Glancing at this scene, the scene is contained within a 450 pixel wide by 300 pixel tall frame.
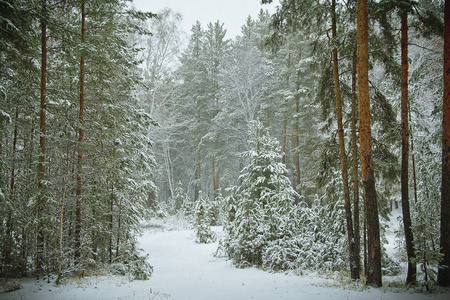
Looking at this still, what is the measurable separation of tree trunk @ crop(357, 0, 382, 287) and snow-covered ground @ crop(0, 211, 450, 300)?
610 mm

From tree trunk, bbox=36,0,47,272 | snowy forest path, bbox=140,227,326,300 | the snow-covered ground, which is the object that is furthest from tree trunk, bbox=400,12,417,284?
tree trunk, bbox=36,0,47,272

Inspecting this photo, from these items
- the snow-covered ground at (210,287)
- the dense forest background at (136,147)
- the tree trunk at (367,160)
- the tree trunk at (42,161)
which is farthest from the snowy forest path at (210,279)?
the tree trunk at (42,161)

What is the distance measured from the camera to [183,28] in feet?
66.8

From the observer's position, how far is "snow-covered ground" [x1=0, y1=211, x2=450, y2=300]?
20.2 feet

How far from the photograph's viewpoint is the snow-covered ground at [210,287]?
614cm

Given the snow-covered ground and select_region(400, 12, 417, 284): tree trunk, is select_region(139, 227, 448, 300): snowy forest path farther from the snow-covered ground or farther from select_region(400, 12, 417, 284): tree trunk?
select_region(400, 12, 417, 284): tree trunk

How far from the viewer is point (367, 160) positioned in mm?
7102

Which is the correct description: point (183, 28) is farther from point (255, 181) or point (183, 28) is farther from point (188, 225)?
point (188, 225)

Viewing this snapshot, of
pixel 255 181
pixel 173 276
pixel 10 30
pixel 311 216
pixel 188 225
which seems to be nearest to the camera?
pixel 10 30

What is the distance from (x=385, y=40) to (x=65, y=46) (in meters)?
9.41

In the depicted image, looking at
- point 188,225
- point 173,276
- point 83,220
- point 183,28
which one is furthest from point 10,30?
point 188,225

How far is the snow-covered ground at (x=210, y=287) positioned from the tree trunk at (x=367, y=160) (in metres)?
0.61

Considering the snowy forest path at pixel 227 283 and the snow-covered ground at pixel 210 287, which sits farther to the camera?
the snowy forest path at pixel 227 283

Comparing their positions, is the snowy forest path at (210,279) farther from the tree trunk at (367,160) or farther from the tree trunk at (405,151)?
the tree trunk at (405,151)
